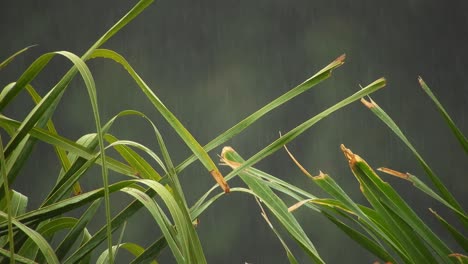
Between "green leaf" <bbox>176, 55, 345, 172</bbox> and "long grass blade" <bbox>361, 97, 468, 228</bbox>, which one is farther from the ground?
"green leaf" <bbox>176, 55, 345, 172</bbox>

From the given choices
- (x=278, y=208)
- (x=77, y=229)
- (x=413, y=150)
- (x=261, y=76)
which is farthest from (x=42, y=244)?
(x=261, y=76)

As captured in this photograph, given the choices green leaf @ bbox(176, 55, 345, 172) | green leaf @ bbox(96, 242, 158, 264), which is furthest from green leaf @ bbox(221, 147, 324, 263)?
green leaf @ bbox(96, 242, 158, 264)

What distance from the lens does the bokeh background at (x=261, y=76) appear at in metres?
3.88

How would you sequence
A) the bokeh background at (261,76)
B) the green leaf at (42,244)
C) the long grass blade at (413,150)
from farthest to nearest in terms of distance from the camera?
the bokeh background at (261,76) < the long grass blade at (413,150) < the green leaf at (42,244)

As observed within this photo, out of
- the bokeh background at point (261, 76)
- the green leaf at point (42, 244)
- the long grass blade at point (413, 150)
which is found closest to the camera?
the green leaf at point (42, 244)

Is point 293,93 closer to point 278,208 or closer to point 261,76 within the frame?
point 278,208

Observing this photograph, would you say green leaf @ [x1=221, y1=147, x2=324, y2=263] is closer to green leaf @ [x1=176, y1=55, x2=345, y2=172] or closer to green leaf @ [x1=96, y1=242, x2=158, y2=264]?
green leaf @ [x1=176, y1=55, x2=345, y2=172]

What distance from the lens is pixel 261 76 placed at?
4.14 meters

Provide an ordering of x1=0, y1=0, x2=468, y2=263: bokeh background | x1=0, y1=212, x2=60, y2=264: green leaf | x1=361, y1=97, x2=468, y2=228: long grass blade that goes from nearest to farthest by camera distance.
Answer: x1=0, y1=212, x2=60, y2=264: green leaf, x1=361, y1=97, x2=468, y2=228: long grass blade, x1=0, y1=0, x2=468, y2=263: bokeh background

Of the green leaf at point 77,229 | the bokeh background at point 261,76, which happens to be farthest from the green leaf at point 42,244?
the bokeh background at point 261,76

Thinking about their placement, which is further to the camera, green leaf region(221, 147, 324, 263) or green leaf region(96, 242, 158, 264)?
green leaf region(96, 242, 158, 264)

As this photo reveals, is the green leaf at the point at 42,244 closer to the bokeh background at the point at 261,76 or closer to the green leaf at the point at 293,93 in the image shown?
the green leaf at the point at 293,93

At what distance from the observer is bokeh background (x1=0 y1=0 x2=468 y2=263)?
3.88 m

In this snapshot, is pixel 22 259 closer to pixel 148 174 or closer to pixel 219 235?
pixel 148 174
